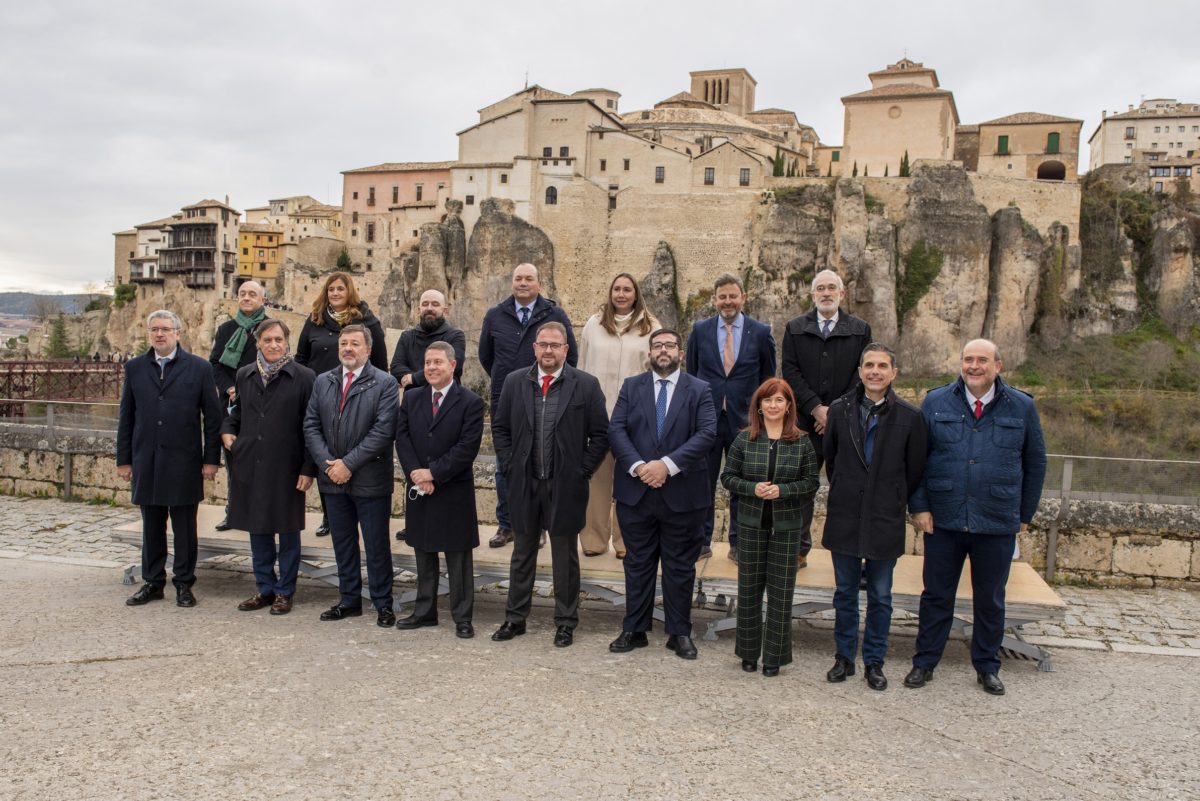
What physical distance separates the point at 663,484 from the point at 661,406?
1.67 feet

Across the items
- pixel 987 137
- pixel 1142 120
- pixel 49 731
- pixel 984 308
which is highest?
pixel 1142 120

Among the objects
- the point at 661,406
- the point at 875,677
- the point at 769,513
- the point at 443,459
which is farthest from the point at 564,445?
the point at 875,677

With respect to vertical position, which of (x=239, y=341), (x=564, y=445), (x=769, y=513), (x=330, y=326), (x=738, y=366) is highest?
(x=330, y=326)

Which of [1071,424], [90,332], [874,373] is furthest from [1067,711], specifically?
[90,332]

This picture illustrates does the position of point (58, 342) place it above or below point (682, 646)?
above

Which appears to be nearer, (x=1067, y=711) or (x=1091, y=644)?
(x=1067, y=711)

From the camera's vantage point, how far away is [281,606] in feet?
20.2

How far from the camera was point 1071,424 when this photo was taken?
3306cm

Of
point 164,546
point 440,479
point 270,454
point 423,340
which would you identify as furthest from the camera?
point 423,340

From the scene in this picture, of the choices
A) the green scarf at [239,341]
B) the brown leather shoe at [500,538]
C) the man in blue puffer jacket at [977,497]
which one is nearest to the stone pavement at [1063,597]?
the brown leather shoe at [500,538]

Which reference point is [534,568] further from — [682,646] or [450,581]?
[682,646]

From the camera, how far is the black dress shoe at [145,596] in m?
6.30

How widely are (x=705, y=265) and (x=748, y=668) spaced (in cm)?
4680

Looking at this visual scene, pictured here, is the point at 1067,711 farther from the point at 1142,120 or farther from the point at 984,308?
the point at 1142,120
